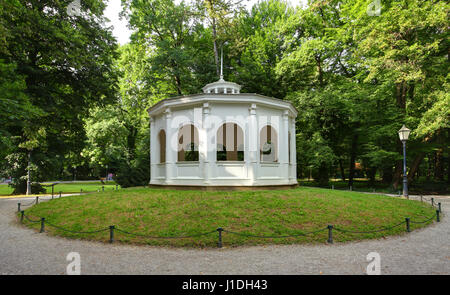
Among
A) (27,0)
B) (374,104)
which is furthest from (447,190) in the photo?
(27,0)

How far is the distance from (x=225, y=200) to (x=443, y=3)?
23.0 meters

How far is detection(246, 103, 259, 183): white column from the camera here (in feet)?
45.0

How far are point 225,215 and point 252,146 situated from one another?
16.7 ft

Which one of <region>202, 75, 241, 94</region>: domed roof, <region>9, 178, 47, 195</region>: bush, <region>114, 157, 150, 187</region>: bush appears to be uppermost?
<region>202, 75, 241, 94</region>: domed roof

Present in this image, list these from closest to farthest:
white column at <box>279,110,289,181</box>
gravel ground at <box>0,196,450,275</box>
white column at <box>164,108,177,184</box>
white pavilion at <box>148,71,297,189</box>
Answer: gravel ground at <box>0,196,450,275</box>, white pavilion at <box>148,71,297,189</box>, white column at <box>164,108,177,184</box>, white column at <box>279,110,289,181</box>

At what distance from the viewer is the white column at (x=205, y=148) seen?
44.5ft

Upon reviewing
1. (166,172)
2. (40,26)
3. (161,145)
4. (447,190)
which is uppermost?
(40,26)

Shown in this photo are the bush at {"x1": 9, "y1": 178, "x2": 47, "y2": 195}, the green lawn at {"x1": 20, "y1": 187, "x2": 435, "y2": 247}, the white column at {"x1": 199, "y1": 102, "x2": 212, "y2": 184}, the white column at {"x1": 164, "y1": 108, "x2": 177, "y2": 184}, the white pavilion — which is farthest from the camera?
the bush at {"x1": 9, "y1": 178, "x2": 47, "y2": 195}

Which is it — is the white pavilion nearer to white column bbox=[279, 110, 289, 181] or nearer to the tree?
white column bbox=[279, 110, 289, 181]

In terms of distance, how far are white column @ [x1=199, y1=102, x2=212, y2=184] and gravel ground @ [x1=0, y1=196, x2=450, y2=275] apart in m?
6.23

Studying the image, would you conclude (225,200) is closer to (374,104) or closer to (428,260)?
(428,260)

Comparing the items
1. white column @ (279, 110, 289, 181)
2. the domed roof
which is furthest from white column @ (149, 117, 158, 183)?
white column @ (279, 110, 289, 181)

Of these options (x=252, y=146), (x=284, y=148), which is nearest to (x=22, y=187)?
(x=252, y=146)

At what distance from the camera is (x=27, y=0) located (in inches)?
699
